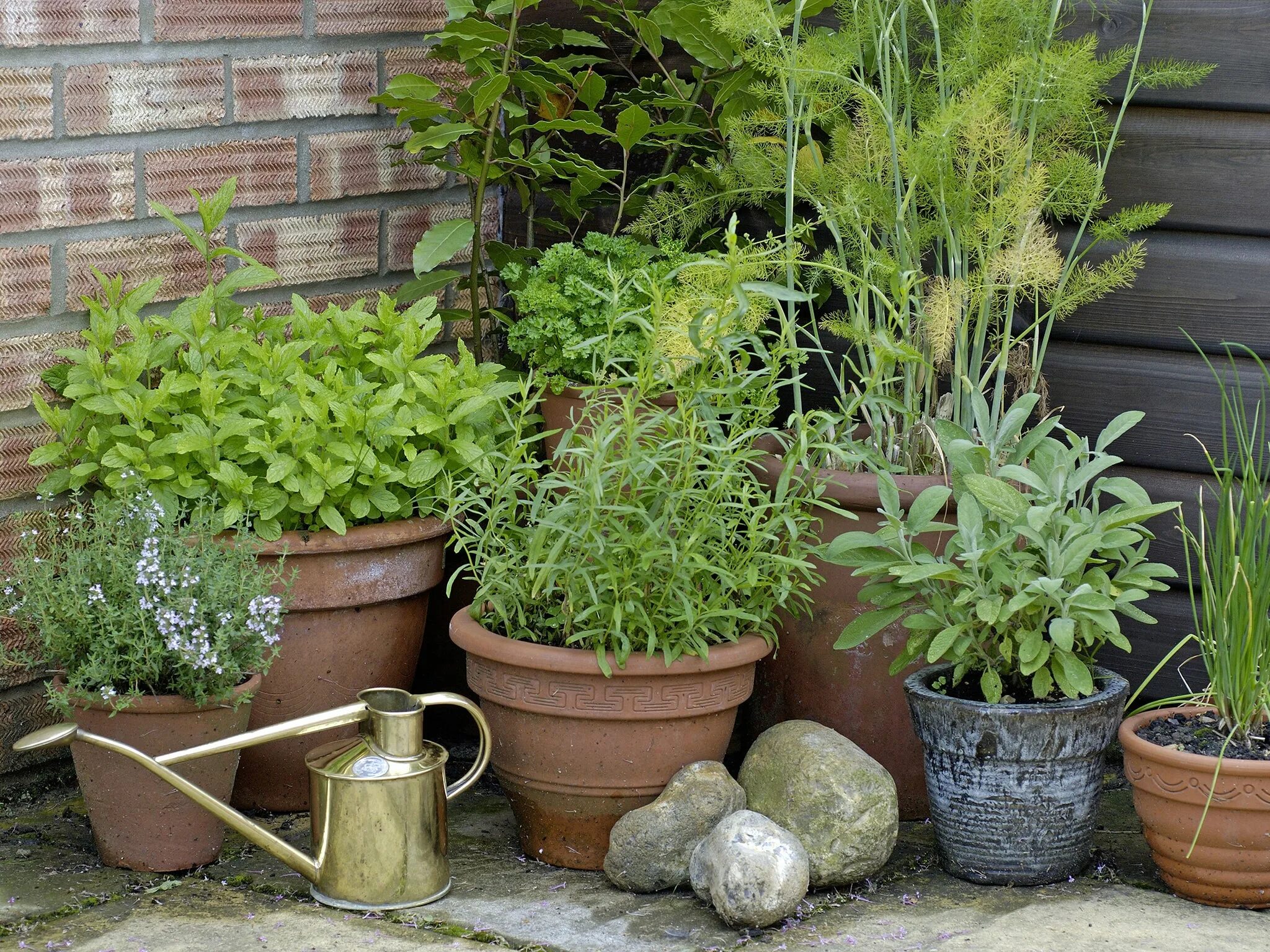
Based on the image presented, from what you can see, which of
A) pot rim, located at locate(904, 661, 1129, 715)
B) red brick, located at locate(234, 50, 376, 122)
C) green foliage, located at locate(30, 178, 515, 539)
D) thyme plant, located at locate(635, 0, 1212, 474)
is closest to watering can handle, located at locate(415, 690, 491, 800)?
green foliage, located at locate(30, 178, 515, 539)

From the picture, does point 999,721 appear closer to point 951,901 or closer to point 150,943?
point 951,901

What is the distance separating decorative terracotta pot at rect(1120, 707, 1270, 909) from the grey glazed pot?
75 millimetres

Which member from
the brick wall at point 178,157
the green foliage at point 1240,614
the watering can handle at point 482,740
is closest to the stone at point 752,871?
the watering can handle at point 482,740

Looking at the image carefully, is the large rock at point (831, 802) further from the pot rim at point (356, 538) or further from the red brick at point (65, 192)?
the red brick at point (65, 192)

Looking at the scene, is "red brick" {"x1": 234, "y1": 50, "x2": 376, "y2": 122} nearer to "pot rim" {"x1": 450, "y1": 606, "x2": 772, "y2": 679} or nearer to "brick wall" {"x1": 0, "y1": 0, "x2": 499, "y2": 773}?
"brick wall" {"x1": 0, "y1": 0, "x2": 499, "y2": 773}

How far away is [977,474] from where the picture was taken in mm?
2443

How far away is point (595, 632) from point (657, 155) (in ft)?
4.86

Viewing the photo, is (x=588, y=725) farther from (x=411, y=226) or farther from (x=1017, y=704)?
(x=411, y=226)

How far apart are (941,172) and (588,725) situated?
118cm

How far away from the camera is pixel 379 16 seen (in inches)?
129

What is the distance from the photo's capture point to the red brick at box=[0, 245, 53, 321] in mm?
2693

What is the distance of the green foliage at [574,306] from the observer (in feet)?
9.57

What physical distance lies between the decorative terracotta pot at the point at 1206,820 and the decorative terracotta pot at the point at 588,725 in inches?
26.0

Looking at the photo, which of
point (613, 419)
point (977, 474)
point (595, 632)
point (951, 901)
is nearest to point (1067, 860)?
point (951, 901)
